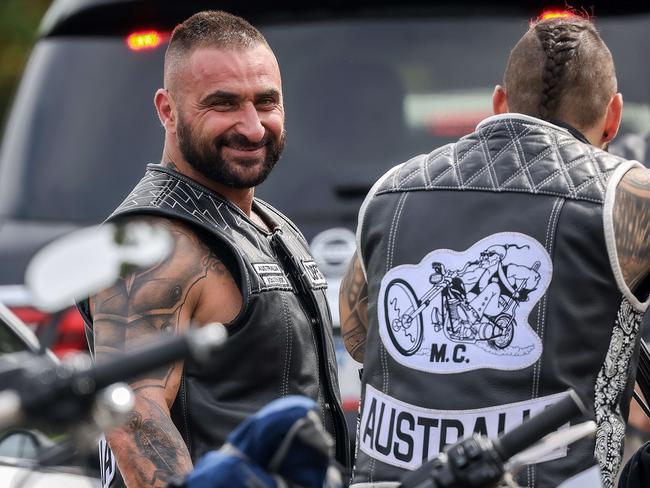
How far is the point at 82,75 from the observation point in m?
5.12

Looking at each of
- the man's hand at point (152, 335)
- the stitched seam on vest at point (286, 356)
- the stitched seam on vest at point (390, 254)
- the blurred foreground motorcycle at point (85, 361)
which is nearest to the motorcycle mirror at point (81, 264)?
the blurred foreground motorcycle at point (85, 361)

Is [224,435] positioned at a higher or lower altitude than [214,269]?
lower

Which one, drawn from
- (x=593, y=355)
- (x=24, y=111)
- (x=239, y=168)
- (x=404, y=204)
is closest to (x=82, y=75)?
(x=24, y=111)

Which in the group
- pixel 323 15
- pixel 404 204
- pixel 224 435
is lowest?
pixel 224 435

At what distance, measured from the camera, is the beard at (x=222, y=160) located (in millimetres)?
3689

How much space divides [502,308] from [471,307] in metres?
0.07

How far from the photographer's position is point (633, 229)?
3.23m

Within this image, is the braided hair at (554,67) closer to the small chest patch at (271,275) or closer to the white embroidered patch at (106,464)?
the small chest patch at (271,275)

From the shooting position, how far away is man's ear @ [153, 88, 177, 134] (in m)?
3.80

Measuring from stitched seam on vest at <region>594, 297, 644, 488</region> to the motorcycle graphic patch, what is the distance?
0.52ft

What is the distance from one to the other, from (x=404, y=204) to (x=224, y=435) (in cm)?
65

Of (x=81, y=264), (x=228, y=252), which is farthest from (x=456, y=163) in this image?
(x=81, y=264)

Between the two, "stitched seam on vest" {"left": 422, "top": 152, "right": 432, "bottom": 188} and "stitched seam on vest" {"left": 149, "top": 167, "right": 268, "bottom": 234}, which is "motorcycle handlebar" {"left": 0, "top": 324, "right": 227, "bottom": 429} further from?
"stitched seam on vest" {"left": 149, "top": 167, "right": 268, "bottom": 234}

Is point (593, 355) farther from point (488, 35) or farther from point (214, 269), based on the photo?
point (488, 35)
